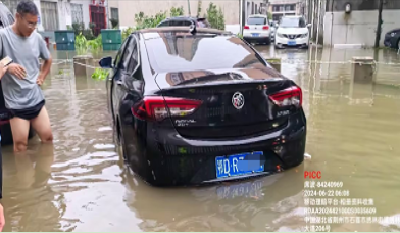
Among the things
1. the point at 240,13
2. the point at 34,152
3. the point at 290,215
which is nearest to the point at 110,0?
the point at 240,13

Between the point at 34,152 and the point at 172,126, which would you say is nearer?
the point at 172,126

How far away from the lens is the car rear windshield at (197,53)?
Answer: 3719 millimetres

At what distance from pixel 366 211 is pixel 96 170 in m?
2.66

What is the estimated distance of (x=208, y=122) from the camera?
10.6ft

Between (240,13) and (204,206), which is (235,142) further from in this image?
(240,13)

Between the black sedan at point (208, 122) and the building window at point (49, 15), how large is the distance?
22.4 m

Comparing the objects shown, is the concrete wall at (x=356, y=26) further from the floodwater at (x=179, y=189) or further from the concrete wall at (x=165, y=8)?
the floodwater at (x=179, y=189)

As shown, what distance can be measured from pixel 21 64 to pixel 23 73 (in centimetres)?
33

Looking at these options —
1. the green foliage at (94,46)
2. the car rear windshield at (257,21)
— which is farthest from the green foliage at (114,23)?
the car rear windshield at (257,21)

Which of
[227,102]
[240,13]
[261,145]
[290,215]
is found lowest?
[290,215]

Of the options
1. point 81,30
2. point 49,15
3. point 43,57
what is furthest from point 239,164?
Answer: point 81,30

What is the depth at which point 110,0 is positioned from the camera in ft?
106

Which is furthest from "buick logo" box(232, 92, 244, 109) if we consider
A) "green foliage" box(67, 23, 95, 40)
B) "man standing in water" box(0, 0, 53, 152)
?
"green foliage" box(67, 23, 95, 40)

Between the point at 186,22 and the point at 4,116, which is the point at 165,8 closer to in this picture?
the point at 186,22
